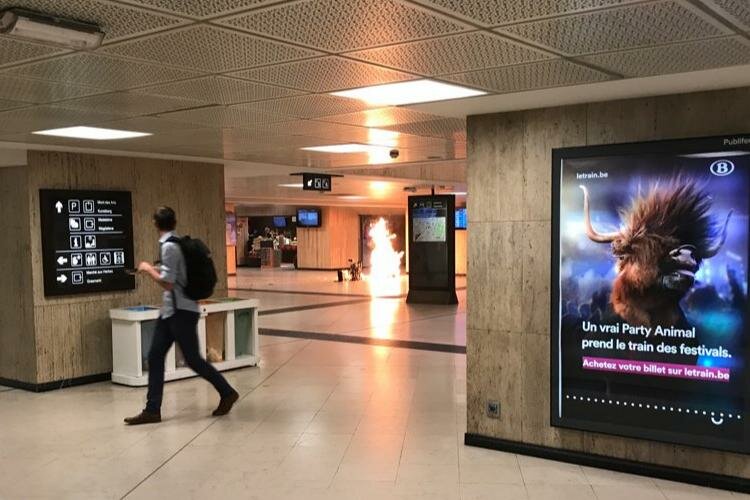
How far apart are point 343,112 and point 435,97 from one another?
33.4 inches

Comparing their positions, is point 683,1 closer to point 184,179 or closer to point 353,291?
point 184,179

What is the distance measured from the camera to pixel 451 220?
14.5 metres

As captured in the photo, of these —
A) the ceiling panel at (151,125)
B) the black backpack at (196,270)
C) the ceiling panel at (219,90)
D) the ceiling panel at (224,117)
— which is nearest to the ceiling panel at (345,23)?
the ceiling panel at (219,90)

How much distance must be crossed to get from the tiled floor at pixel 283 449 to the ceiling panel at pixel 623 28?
102 inches

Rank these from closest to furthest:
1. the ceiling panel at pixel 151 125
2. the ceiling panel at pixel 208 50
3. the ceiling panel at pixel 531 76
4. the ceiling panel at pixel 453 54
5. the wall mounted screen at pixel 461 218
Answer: the ceiling panel at pixel 208 50 → the ceiling panel at pixel 453 54 → the ceiling panel at pixel 531 76 → the ceiling panel at pixel 151 125 → the wall mounted screen at pixel 461 218

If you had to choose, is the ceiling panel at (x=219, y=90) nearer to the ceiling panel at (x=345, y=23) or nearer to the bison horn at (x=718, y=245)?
the ceiling panel at (x=345, y=23)

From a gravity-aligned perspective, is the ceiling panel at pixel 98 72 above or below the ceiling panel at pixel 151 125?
below

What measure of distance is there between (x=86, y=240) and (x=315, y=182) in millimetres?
3949

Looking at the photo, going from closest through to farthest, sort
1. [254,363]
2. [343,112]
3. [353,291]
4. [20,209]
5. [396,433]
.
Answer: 1. [343,112]
2. [396,433]
3. [20,209]
4. [254,363]
5. [353,291]

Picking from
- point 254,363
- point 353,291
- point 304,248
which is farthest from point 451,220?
point 304,248

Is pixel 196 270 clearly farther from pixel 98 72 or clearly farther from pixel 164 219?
pixel 98 72

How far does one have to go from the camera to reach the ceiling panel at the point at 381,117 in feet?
16.3

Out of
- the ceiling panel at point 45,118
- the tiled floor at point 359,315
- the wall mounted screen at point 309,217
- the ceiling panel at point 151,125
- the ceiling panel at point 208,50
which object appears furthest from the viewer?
the wall mounted screen at point 309,217

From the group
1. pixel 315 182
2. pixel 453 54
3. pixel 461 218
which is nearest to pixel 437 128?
pixel 453 54
